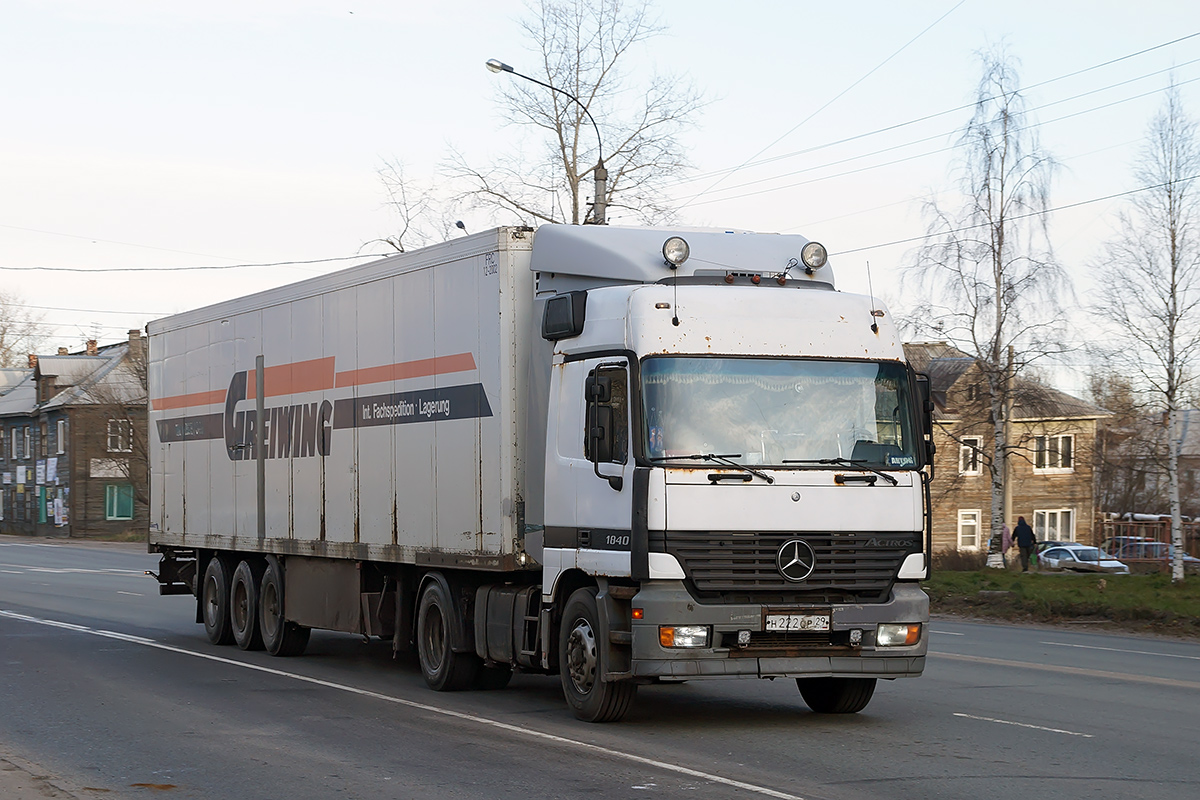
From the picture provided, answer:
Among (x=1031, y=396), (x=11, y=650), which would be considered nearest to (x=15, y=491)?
(x=1031, y=396)

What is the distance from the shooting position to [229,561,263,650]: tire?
1728 cm

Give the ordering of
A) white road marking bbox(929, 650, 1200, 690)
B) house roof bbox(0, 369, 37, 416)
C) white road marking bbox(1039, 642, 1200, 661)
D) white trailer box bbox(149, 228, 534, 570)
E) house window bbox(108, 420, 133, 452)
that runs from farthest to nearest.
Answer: house roof bbox(0, 369, 37, 416), house window bbox(108, 420, 133, 452), white road marking bbox(1039, 642, 1200, 661), white road marking bbox(929, 650, 1200, 690), white trailer box bbox(149, 228, 534, 570)

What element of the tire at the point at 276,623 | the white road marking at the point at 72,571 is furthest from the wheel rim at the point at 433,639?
the white road marking at the point at 72,571

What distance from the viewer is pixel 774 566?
10594 millimetres

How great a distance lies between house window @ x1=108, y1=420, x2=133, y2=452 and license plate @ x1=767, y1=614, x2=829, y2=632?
67649 mm

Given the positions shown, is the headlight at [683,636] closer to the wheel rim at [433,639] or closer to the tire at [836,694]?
the tire at [836,694]

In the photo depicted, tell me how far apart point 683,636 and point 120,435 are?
70.9m

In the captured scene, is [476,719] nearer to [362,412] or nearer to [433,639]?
[433,639]

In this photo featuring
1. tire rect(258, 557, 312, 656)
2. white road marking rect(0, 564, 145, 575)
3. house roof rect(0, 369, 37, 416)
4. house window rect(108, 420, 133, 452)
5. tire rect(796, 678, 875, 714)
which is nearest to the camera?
tire rect(796, 678, 875, 714)

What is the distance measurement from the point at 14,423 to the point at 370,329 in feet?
266

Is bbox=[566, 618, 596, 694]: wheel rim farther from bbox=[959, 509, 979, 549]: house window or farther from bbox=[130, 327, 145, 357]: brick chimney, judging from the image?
bbox=[130, 327, 145, 357]: brick chimney

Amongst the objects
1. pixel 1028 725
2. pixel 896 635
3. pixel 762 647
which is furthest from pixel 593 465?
pixel 1028 725

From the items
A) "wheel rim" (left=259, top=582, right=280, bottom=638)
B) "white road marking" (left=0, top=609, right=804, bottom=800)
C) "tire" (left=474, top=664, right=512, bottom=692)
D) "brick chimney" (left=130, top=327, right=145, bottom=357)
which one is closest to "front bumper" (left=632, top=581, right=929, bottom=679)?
"white road marking" (left=0, top=609, right=804, bottom=800)

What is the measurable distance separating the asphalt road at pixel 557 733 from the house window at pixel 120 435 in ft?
196
